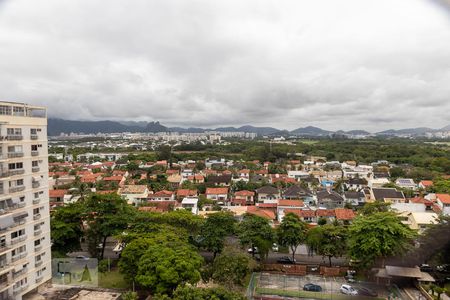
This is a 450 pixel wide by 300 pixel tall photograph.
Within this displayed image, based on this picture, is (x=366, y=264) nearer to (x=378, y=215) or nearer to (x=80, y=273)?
(x=378, y=215)

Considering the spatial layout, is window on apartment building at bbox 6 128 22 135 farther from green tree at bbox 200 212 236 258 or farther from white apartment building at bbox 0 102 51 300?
green tree at bbox 200 212 236 258

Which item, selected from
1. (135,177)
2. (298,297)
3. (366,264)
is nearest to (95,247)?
(298,297)

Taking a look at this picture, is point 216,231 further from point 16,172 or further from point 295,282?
point 16,172

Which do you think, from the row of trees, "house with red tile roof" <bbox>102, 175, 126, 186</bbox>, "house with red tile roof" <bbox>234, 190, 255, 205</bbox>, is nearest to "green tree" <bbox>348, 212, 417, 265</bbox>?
the row of trees

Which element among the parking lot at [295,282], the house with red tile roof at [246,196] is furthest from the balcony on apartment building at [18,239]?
the house with red tile roof at [246,196]

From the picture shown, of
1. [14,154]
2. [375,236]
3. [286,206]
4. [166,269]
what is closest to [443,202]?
[286,206]
